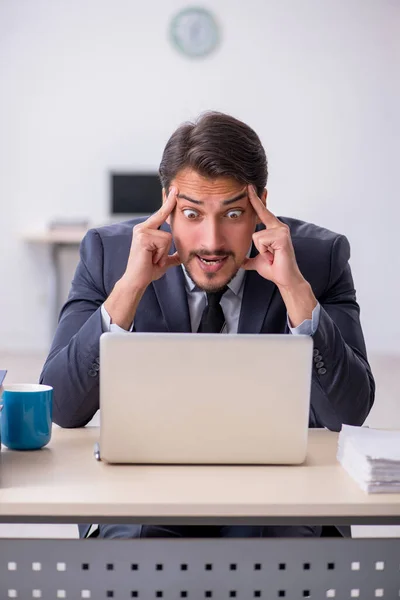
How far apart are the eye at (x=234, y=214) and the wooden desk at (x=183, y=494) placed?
64 cm

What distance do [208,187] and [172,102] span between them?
4.84 metres

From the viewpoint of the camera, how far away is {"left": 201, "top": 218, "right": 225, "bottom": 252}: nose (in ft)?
5.83

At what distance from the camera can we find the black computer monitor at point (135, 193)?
6344mm

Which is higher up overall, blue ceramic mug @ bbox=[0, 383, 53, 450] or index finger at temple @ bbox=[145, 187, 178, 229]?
index finger at temple @ bbox=[145, 187, 178, 229]

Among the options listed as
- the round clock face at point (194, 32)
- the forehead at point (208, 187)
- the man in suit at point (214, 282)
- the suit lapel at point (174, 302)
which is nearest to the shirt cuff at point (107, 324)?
the man in suit at point (214, 282)

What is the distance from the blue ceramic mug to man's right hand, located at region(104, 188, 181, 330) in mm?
322

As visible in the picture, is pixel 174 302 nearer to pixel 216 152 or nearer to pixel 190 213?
pixel 190 213

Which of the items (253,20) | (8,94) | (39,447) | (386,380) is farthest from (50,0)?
(39,447)

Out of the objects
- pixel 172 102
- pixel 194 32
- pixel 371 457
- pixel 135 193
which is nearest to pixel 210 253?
pixel 371 457

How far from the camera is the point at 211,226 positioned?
178 cm

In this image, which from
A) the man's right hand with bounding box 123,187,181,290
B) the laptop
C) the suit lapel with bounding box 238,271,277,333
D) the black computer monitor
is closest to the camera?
the laptop

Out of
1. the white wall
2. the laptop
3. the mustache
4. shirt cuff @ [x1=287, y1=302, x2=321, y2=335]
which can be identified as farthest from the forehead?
the white wall

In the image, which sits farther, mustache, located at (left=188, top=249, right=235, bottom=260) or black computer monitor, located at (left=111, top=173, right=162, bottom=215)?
black computer monitor, located at (left=111, top=173, right=162, bottom=215)

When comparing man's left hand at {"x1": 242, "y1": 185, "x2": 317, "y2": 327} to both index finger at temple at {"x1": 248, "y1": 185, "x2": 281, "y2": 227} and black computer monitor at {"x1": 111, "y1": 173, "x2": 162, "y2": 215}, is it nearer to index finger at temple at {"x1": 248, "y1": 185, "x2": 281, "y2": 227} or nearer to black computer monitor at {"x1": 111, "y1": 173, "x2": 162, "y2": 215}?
index finger at temple at {"x1": 248, "y1": 185, "x2": 281, "y2": 227}
